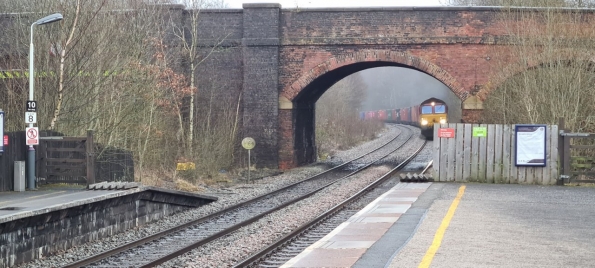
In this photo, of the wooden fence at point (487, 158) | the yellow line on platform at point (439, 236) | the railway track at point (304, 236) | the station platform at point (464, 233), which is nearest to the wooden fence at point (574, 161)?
the wooden fence at point (487, 158)

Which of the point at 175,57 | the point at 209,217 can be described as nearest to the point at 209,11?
the point at 175,57

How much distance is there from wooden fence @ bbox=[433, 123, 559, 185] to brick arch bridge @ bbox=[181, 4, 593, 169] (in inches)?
360

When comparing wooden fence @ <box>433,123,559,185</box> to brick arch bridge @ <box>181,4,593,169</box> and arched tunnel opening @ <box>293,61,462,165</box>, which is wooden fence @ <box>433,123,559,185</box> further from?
arched tunnel opening @ <box>293,61,462,165</box>

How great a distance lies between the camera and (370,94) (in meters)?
111

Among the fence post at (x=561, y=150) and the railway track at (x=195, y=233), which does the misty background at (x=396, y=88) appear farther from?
the railway track at (x=195, y=233)

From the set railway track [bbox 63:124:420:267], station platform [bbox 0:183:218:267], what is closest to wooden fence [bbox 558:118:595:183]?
railway track [bbox 63:124:420:267]

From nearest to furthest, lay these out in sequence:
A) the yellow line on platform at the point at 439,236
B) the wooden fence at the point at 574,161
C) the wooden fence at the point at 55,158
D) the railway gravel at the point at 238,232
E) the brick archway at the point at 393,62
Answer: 1. the yellow line on platform at the point at 439,236
2. the railway gravel at the point at 238,232
3. the wooden fence at the point at 55,158
4. the wooden fence at the point at 574,161
5. the brick archway at the point at 393,62

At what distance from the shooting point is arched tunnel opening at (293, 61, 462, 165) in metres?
30.2

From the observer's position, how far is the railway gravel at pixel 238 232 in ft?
36.0

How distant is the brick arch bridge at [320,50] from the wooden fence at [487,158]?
915 cm

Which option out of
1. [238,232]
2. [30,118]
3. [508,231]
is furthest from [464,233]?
[30,118]

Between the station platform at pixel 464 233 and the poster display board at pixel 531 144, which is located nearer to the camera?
the station platform at pixel 464 233

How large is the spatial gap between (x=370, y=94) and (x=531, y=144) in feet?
305

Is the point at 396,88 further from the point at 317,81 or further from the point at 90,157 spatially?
the point at 90,157
